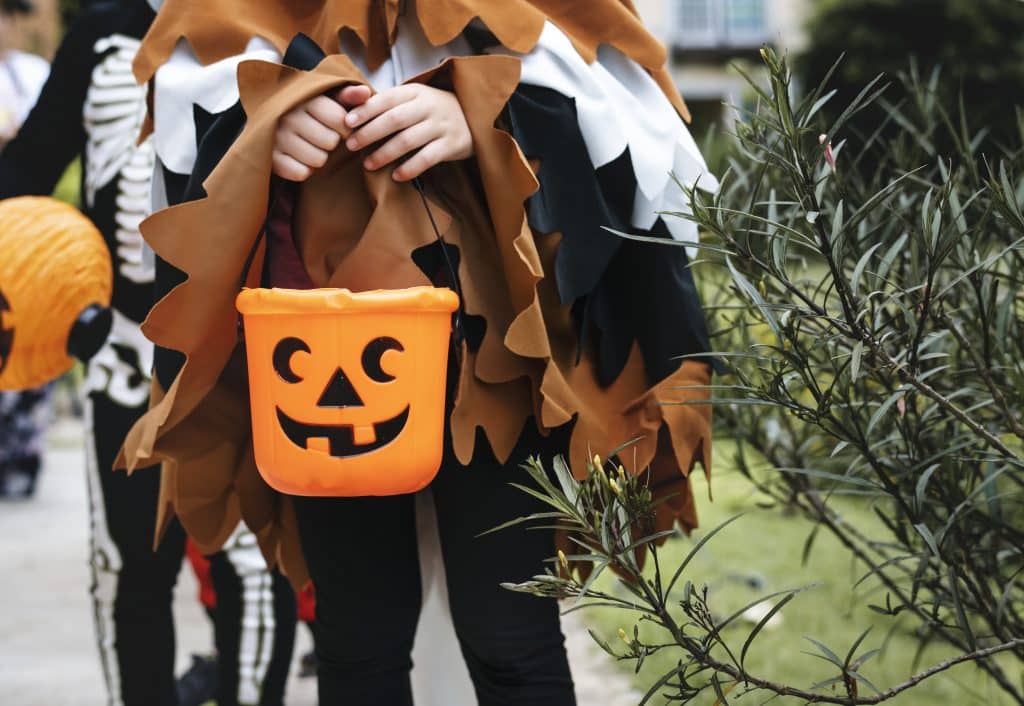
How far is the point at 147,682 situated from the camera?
7.34ft

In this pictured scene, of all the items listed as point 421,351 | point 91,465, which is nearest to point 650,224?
point 421,351

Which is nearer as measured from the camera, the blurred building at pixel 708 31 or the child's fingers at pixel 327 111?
the child's fingers at pixel 327 111

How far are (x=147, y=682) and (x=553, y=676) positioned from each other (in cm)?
107

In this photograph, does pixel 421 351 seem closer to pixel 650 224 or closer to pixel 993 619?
pixel 650 224

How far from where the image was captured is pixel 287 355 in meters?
1.30

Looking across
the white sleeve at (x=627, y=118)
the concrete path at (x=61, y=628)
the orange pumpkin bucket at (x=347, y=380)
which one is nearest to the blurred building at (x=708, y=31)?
the concrete path at (x=61, y=628)

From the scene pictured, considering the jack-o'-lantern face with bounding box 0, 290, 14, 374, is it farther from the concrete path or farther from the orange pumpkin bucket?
the concrete path

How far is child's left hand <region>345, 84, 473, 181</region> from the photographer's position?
A: 137 centimetres

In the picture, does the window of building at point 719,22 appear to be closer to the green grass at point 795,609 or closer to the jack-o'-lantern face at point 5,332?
the green grass at point 795,609

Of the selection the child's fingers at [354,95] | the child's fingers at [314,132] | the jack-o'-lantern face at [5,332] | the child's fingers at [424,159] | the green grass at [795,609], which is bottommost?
the green grass at [795,609]

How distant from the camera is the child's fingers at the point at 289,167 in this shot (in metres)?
1.39

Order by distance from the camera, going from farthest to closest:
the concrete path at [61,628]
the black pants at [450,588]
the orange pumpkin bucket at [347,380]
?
the concrete path at [61,628], the black pants at [450,588], the orange pumpkin bucket at [347,380]

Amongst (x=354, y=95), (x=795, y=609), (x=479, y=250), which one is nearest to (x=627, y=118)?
(x=479, y=250)

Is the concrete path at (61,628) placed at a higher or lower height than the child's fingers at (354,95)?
lower
